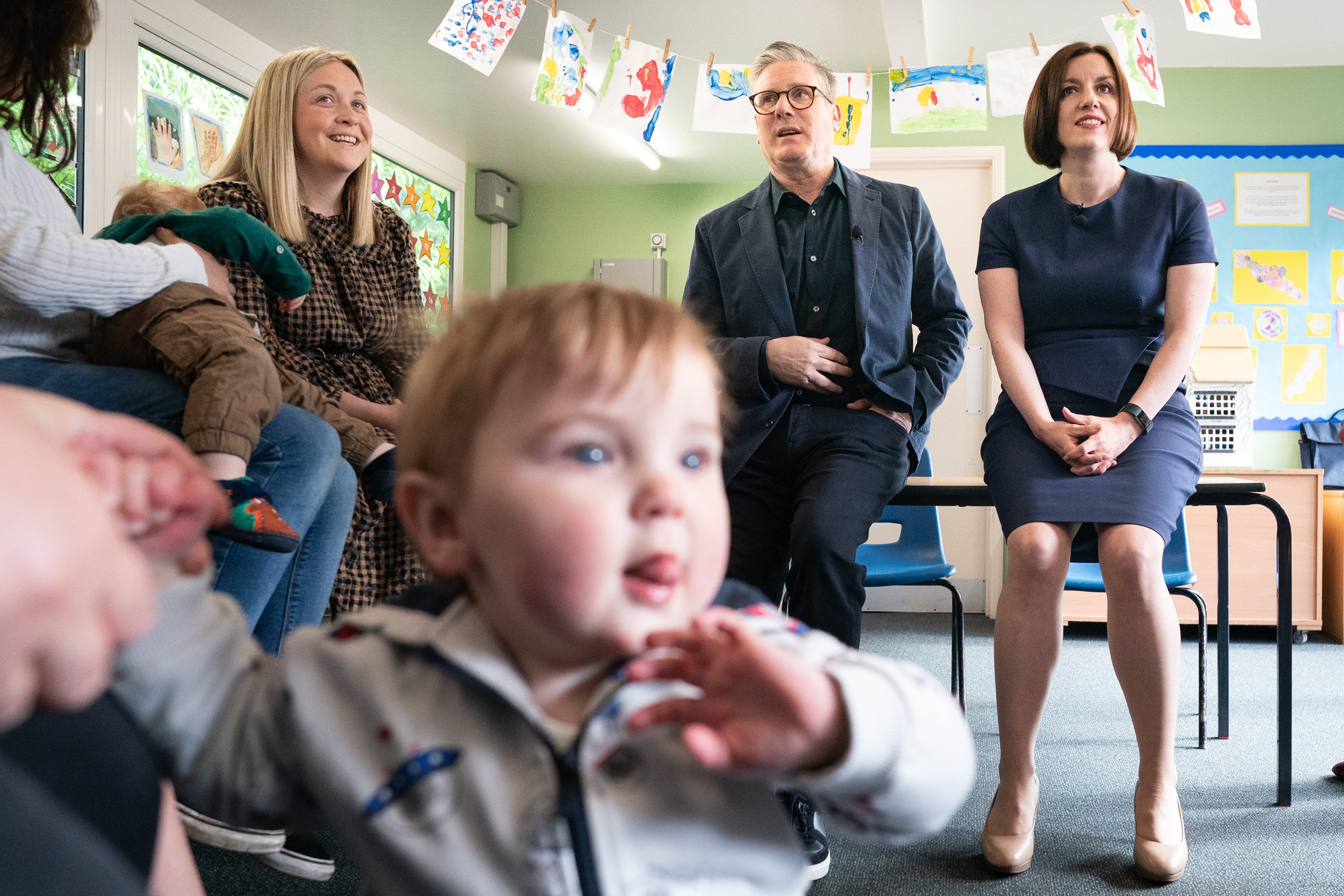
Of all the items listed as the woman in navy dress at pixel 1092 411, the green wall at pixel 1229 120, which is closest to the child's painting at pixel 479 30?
the green wall at pixel 1229 120

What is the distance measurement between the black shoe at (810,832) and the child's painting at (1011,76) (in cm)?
245

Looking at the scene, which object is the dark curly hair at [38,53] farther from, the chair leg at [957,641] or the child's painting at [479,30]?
the chair leg at [957,641]

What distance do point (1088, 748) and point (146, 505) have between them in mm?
2427

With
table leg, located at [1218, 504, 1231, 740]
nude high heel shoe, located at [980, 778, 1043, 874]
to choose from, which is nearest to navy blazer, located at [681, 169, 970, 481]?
nude high heel shoe, located at [980, 778, 1043, 874]

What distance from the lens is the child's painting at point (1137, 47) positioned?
298cm

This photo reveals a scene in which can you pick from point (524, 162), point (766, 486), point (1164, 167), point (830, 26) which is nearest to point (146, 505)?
point (766, 486)

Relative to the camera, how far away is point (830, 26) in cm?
438

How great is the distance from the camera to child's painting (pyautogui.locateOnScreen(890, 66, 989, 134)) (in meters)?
3.54

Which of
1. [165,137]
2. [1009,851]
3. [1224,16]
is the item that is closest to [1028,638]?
[1009,851]

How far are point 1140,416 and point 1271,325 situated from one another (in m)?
3.67

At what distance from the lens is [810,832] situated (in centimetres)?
156

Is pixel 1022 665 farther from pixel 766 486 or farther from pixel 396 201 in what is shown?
pixel 396 201

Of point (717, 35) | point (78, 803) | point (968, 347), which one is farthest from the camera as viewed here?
point (968, 347)

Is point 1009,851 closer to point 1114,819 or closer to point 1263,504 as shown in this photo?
point 1114,819
